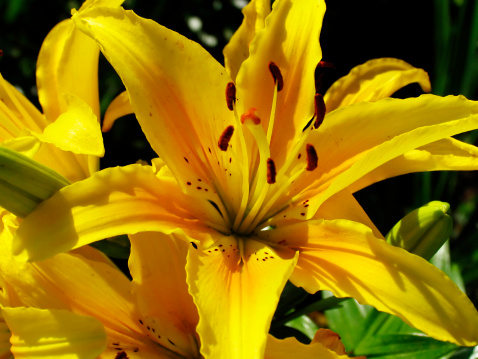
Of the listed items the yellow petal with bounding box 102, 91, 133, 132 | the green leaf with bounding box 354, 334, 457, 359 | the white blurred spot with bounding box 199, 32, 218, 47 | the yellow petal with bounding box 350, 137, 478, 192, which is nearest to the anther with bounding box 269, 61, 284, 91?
the yellow petal with bounding box 350, 137, 478, 192

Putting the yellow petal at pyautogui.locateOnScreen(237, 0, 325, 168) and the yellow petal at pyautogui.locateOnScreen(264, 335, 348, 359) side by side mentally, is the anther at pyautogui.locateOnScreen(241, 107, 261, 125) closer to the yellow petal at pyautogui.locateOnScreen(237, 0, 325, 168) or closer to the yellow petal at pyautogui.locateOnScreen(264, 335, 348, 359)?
the yellow petal at pyautogui.locateOnScreen(237, 0, 325, 168)

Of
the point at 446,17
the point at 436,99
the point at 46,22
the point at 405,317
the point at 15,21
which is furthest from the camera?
the point at 46,22

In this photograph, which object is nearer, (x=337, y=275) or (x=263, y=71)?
(x=337, y=275)

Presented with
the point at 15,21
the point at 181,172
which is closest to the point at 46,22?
the point at 15,21

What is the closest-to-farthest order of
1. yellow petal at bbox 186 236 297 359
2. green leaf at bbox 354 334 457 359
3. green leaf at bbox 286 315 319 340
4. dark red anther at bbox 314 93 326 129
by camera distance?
yellow petal at bbox 186 236 297 359
dark red anther at bbox 314 93 326 129
green leaf at bbox 354 334 457 359
green leaf at bbox 286 315 319 340

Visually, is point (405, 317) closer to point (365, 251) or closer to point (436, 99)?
point (365, 251)

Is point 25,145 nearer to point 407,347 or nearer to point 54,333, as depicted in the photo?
point 54,333
